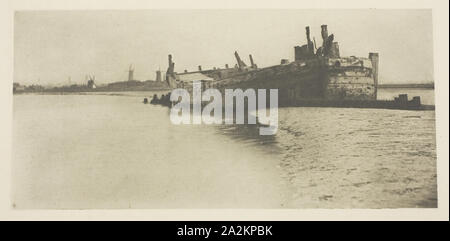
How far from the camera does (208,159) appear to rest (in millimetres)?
3129

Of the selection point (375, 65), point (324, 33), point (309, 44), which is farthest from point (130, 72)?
point (375, 65)

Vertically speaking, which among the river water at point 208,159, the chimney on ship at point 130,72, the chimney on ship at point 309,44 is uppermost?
the chimney on ship at point 309,44

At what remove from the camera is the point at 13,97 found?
3.21 meters

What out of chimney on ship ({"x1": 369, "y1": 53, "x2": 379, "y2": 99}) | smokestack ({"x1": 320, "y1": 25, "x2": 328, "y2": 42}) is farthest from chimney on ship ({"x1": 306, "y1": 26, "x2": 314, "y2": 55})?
chimney on ship ({"x1": 369, "y1": 53, "x2": 379, "y2": 99})

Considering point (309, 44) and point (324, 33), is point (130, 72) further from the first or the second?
point (324, 33)

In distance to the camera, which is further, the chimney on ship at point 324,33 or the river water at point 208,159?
the chimney on ship at point 324,33

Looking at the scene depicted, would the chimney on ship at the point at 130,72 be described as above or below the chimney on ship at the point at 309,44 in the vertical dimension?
below

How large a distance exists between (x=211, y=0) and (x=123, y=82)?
0.92 meters

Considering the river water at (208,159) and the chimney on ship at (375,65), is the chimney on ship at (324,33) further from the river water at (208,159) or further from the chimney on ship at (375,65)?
the river water at (208,159)

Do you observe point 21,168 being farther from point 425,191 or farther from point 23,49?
point 425,191

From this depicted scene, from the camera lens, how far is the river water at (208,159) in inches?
121

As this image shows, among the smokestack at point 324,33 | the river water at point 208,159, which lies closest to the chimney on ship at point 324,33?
the smokestack at point 324,33

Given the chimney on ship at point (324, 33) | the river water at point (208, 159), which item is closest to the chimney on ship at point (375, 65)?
the river water at point (208, 159)

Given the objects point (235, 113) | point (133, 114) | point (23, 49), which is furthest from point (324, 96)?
point (23, 49)
